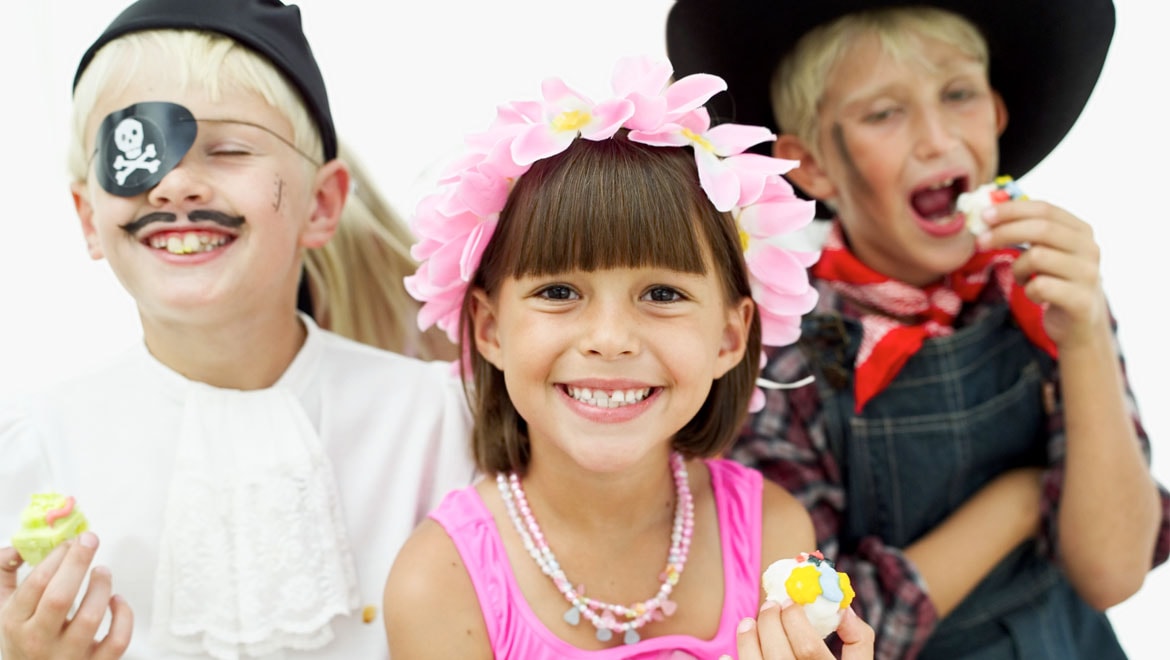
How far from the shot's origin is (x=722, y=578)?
137 centimetres

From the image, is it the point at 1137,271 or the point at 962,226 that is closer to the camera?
the point at 962,226

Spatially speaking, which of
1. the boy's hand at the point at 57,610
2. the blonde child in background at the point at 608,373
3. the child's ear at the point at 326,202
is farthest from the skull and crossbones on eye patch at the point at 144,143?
the boy's hand at the point at 57,610

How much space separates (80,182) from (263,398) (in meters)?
0.41

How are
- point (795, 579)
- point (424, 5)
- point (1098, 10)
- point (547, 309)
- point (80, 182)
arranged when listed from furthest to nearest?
point (424, 5) < point (1098, 10) < point (80, 182) < point (547, 309) < point (795, 579)

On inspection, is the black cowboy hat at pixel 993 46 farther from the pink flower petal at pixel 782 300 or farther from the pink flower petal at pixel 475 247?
the pink flower petal at pixel 475 247

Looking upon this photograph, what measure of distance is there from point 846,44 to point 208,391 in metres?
1.10

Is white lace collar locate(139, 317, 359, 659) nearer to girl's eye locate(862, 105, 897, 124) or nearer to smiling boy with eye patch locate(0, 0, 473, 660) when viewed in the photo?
smiling boy with eye patch locate(0, 0, 473, 660)

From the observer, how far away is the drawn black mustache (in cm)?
135

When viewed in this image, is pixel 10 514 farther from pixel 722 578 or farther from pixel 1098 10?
pixel 1098 10

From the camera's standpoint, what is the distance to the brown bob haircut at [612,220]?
1173mm

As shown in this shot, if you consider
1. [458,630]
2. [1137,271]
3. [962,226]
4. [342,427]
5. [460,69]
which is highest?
[460,69]

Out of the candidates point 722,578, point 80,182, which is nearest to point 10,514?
point 80,182

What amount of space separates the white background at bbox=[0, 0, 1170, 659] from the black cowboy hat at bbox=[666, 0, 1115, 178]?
0.51 metres

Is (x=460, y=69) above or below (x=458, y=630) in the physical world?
above
